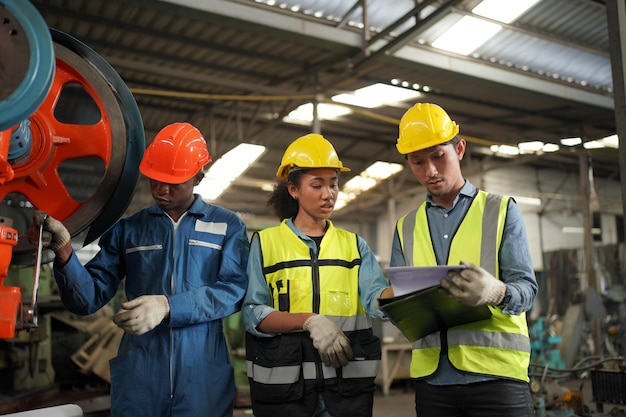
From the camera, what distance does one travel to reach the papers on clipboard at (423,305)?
1345mm

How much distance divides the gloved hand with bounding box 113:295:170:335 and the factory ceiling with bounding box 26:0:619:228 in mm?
3653

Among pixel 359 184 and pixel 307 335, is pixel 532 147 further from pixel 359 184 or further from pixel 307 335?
pixel 307 335

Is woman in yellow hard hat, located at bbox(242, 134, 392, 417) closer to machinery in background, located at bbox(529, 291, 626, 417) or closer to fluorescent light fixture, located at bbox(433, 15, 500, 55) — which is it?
machinery in background, located at bbox(529, 291, 626, 417)

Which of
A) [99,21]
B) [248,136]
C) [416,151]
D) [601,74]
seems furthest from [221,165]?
[416,151]

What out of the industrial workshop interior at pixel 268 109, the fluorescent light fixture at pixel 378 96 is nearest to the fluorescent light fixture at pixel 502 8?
the industrial workshop interior at pixel 268 109

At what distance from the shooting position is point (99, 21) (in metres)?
5.40

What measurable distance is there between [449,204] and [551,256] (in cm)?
1131

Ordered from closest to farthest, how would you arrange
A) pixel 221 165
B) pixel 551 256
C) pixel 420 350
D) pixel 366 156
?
pixel 420 350
pixel 221 165
pixel 366 156
pixel 551 256

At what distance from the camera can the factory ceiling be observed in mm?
5305

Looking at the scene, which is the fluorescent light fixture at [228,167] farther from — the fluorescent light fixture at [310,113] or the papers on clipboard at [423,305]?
the papers on clipboard at [423,305]

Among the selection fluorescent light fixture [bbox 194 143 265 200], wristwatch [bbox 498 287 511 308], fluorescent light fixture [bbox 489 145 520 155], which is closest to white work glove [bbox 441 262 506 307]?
wristwatch [bbox 498 287 511 308]

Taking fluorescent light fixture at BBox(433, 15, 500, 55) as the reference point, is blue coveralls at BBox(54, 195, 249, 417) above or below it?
below

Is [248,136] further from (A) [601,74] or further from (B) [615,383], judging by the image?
(B) [615,383]

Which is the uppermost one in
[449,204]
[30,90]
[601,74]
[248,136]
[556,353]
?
[601,74]
